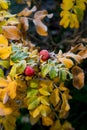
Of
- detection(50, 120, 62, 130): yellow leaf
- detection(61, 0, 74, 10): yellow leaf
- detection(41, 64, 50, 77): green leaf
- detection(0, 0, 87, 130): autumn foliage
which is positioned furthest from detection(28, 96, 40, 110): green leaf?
detection(61, 0, 74, 10): yellow leaf

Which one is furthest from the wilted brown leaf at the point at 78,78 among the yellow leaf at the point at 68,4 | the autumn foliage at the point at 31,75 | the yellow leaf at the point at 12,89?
the yellow leaf at the point at 68,4

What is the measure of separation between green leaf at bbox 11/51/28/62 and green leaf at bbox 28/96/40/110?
0.48 ft

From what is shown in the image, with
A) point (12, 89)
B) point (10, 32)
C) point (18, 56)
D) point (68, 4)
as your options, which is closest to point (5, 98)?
point (12, 89)

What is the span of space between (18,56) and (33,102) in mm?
171

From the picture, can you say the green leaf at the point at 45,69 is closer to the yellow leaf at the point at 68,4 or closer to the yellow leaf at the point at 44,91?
the yellow leaf at the point at 44,91

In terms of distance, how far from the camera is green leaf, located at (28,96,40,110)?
46.4 inches

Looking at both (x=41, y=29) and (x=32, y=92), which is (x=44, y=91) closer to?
(x=32, y=92)

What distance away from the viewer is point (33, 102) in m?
1.18

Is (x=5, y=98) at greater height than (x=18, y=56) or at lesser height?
lesser

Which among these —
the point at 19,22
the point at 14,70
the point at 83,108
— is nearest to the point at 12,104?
the point at 14,70

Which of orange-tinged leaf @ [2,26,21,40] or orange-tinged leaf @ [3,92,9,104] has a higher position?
orange-tinged leaf @ [2,26,21,40]

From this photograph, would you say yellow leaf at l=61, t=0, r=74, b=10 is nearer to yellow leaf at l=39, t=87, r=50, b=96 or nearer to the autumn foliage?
the autumn foliage

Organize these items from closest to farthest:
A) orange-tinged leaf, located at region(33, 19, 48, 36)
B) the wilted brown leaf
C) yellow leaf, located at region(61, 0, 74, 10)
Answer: the wilted brown leaf < orange-tinged leaf, located at region(33, 19, 48, 36) < yellow leaf, located at region(61, 0, 74, 10)

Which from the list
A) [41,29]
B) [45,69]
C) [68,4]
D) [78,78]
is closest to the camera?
[45,69]
